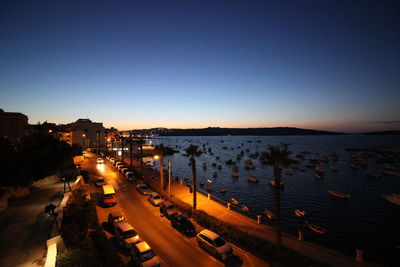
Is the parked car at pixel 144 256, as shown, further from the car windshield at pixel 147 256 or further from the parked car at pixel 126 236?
the parked car at pixel 126 236

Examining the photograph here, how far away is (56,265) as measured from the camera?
1257 cm

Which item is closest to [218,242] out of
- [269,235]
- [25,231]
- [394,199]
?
[269,235]

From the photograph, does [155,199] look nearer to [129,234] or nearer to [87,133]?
[129,234]

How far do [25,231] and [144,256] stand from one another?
11.4m

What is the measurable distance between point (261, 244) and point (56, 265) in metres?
→ 16.0

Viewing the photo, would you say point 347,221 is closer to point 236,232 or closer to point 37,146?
point 236,232

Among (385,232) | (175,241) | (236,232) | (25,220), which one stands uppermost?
(25,220)

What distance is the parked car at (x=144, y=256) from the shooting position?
644 inches

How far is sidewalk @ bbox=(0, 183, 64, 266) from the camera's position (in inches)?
574

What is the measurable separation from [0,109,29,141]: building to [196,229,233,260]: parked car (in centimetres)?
4670

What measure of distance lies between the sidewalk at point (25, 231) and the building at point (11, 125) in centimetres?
2403

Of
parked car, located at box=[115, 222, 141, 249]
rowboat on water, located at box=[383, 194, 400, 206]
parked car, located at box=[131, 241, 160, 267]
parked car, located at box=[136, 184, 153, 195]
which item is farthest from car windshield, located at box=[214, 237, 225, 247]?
rowboat on water, located at box=[383, 194, 400, 206]

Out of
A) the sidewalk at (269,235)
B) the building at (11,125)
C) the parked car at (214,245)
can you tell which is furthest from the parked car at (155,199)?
the building at (11,125)

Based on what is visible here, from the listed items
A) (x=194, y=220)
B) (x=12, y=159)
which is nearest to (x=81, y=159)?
(x=12, y=159)
